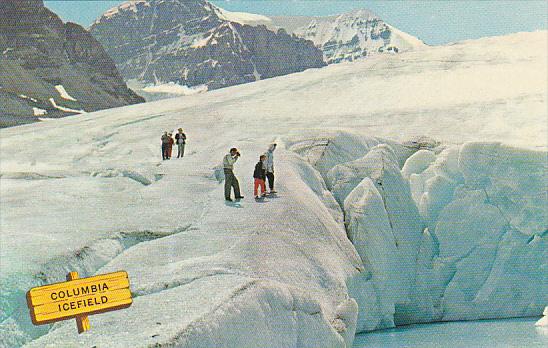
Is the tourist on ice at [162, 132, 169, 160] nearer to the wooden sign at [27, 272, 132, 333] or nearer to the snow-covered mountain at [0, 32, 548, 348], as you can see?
the snow-covered mountain at [0, 32, 548, 348]

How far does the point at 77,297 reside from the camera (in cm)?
684

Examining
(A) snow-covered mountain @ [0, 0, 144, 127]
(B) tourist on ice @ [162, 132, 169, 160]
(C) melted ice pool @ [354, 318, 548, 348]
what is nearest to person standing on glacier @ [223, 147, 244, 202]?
(C) melted ice pool @ [354, 318, 548, 348]

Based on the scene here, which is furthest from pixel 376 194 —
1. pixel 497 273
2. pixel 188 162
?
pixel 188 162

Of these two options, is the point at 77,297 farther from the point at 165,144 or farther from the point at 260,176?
the point at 165,144

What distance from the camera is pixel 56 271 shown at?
1048cm

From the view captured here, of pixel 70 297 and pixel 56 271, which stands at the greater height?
pixel 70 297

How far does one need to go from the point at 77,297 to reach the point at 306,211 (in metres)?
6.49

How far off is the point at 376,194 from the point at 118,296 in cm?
932

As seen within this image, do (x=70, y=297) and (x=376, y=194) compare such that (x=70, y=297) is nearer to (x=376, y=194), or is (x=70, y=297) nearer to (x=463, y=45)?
(x=376, y=194)

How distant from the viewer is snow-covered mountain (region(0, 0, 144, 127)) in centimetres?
11262

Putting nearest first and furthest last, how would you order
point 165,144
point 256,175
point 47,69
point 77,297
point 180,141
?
point 77,297, point 256,175, point 165,144, point 180,141, point 47,69

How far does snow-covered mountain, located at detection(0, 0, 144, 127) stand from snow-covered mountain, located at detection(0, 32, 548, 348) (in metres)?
80.4

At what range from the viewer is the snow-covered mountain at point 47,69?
113m

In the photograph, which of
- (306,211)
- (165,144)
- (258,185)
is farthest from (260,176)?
(165,144)
